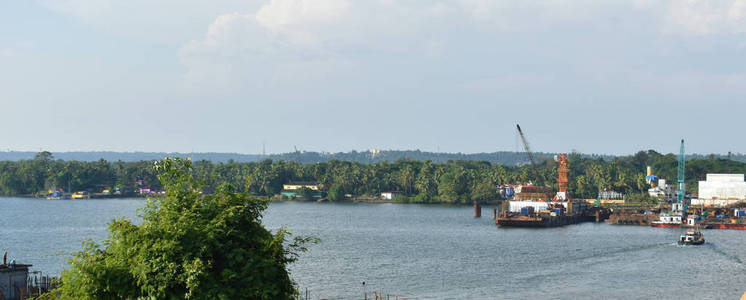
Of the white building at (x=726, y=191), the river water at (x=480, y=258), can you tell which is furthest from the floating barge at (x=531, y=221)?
the white building at (x=726, y=191)

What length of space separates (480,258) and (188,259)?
69.0m

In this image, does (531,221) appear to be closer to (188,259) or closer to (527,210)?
(527,210)

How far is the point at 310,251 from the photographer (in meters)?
99.9

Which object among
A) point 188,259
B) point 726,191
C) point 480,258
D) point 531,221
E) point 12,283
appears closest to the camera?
point 188,259

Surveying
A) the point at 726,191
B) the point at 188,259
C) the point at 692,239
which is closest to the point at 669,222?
the point at 692,239

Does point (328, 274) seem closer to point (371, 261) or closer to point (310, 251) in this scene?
point (371, 261)

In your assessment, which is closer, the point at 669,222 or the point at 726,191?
the point at 669,222

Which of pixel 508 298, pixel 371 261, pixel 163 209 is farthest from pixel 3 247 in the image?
pixel 163 209

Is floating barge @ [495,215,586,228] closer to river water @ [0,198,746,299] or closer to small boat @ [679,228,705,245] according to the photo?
river water @ [0,198,746,299]

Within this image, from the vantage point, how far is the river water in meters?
74.7

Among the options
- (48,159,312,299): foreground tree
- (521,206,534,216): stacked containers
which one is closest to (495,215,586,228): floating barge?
(521,206,534,216): stacked containers

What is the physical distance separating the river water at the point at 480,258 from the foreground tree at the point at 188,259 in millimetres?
18104

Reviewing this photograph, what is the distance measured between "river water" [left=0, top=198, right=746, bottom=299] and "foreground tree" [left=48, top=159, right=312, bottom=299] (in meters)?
18.1

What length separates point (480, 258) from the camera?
3863 inches
